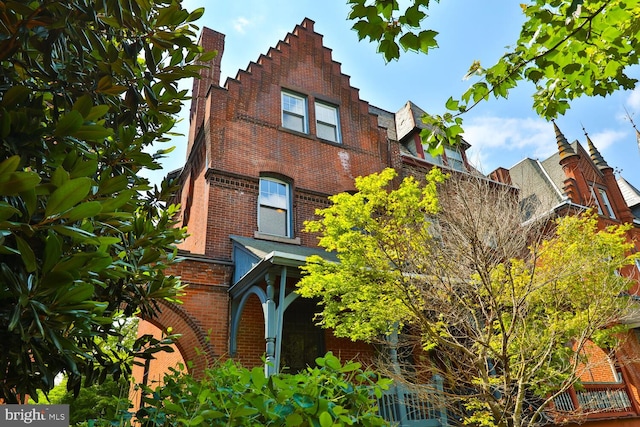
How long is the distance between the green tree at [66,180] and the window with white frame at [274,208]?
7.51m

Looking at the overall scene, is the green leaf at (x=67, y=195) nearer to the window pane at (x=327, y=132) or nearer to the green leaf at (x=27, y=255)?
the green leaf at (x=27, y=255)

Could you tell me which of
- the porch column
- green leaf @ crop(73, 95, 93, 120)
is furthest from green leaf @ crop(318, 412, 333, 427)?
the porch column

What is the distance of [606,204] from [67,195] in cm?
2328

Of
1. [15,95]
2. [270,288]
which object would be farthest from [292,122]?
[15,95]

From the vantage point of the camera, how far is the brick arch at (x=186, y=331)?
26.6 ft

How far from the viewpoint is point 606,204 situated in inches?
758

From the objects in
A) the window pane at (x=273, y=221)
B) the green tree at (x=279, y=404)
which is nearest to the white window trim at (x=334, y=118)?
the window pane at (x=273, y=221)

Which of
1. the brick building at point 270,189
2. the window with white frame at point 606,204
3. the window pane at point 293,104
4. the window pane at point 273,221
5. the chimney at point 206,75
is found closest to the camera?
the brick building at point 270,189

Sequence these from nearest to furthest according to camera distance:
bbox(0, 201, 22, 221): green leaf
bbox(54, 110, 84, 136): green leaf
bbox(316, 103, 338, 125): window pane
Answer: bbox(0, 201, 22, 221): green leaf
bbox(54, 110, 84, 136): green leaf
bbox(316, 103, 338, 125): window pane

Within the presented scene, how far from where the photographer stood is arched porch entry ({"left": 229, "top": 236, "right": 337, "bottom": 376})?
281 inches

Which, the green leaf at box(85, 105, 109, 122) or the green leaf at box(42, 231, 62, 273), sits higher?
the green leaf at box(85, 105, 109, 122)

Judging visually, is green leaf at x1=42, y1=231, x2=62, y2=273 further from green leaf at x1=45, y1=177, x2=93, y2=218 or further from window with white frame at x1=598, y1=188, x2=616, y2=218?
window with white frame at x1=598, y1=188, x2=616, y2=218

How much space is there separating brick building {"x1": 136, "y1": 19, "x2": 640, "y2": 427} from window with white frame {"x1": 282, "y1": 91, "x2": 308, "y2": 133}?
0.12 ft

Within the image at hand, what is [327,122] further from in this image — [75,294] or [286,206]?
[75,294]
